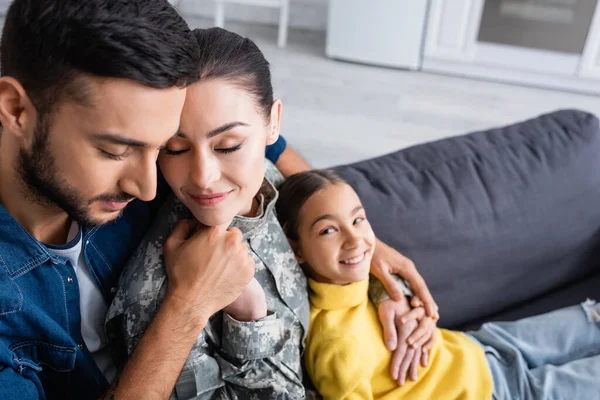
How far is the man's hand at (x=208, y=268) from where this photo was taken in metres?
1.06

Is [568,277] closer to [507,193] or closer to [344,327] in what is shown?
[507,193]

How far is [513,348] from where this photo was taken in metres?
1.46

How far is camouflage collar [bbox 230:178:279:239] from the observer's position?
3.90 feet

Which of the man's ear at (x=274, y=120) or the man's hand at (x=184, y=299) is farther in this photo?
the man's ear at (x=274, y=120)

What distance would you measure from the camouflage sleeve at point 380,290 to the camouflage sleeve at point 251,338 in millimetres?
358

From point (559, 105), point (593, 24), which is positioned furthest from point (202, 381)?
point (593, 24)

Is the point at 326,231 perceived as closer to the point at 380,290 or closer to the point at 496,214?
the point at 380,290

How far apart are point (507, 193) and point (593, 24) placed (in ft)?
8.96

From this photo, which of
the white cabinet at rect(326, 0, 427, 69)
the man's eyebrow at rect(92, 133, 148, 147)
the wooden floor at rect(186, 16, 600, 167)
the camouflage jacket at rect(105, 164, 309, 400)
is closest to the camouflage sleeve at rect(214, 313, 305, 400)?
the camouflage jacket at rect(105, 164, 309, 400)

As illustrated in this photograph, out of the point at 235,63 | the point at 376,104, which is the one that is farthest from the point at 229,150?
the point at 376,104

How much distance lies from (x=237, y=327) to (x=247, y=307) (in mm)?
54

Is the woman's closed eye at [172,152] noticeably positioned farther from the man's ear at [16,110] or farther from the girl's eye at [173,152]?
the man's ear at [16,110]

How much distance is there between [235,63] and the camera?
1045 millimetres

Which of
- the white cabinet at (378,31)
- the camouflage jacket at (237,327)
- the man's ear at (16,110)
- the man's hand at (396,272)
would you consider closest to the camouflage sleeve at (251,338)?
the camouflage jacket at (237,327)
